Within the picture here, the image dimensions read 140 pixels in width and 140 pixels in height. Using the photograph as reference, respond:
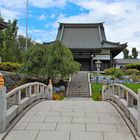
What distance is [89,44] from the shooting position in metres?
43.4

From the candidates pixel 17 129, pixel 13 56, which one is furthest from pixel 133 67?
pixel 17 129

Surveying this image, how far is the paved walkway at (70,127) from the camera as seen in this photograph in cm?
600

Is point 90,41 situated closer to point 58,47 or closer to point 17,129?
point 58,47

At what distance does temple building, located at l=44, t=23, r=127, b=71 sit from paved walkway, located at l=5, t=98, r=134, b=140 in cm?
3262

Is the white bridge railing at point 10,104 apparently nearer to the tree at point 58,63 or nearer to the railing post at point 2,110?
the railing post at point 2,110

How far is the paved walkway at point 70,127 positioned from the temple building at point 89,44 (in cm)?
3262

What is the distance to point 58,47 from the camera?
2566 centimetres

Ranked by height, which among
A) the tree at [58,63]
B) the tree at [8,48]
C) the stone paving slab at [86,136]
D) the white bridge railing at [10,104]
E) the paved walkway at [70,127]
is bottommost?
the stone paving slab at [86,136]

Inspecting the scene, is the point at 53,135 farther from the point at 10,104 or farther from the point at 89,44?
the point at 89,44

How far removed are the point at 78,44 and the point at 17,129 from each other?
3730 cm

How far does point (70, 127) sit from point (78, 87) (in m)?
20.0

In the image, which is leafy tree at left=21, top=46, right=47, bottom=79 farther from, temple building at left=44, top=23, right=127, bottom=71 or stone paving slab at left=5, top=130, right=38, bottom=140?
stone paving slab at left=5, top=130, right=38, bottom=140

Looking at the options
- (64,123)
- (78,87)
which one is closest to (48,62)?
(78,87)

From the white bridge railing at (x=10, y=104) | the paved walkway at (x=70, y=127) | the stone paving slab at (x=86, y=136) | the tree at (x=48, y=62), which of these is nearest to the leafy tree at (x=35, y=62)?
the tree at (x=48, y=62)
